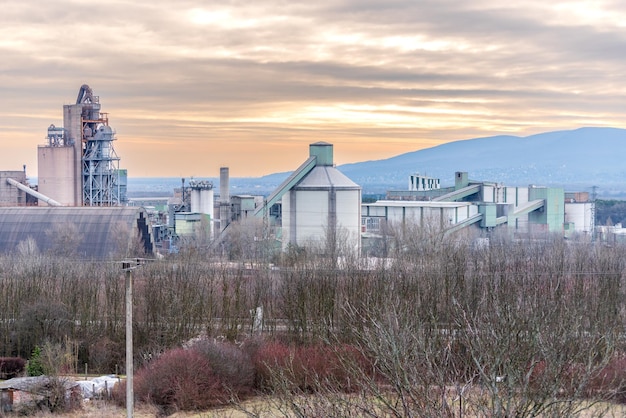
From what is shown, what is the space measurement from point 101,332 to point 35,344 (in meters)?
1.92

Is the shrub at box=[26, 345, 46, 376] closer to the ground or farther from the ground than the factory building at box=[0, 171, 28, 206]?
closer to the ground

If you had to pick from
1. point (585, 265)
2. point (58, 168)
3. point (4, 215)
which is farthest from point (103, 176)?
point (585, 265)

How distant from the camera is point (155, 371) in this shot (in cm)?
1859

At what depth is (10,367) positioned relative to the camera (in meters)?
21.2

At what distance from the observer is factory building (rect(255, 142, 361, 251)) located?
129ft

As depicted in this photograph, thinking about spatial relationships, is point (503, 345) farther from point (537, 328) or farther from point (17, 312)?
point (17, 312)

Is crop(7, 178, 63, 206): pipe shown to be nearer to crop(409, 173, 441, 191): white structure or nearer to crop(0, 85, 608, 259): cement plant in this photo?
crop(0, 85, 608, 259): cement plant

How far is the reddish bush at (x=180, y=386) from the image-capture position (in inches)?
709

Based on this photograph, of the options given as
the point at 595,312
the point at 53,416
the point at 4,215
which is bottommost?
the point at 53,416

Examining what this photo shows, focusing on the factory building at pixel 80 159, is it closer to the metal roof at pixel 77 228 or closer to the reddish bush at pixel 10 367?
the metal roof at pixel 77 228

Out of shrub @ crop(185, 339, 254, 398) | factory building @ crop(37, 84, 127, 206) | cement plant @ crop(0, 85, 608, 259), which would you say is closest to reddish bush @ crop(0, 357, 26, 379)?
shrub @ crop(185, 339, 254, 398)

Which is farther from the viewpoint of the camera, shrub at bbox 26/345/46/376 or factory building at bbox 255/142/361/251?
factory building at bbox 255/142/361/251

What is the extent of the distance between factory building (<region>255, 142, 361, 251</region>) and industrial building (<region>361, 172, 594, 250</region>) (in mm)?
6188

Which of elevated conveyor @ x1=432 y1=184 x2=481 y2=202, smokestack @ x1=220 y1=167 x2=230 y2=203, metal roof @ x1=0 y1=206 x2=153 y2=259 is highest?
smokestack @ x1=220 y1=167 x2=230 y2=203
